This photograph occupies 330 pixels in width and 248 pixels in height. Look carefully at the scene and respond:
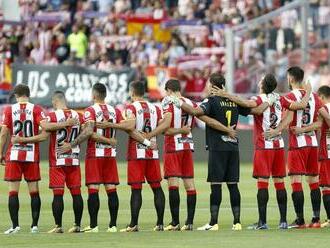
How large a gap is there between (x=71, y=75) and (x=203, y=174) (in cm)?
622

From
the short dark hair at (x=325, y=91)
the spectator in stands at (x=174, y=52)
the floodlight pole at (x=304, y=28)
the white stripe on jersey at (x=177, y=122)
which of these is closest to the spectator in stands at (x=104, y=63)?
the spectator in stands at (x=174, y=52)

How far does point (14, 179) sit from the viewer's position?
2019 centimetres

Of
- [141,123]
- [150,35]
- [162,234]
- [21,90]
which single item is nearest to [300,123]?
[141,123]

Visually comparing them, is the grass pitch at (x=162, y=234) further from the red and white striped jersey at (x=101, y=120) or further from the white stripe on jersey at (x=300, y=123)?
the white stripe on jersey at (x=300, y=123)

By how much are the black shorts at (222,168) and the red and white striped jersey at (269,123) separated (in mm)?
435

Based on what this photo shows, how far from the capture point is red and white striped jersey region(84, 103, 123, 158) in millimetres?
20141

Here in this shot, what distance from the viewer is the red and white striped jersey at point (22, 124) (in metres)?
20.1

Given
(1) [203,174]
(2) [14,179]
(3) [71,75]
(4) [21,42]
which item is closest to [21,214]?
(2) [14,179]

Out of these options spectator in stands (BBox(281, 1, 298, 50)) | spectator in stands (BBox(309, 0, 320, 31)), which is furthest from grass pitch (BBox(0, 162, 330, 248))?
spectator in stands (BBox(309, 0, 320, 31))

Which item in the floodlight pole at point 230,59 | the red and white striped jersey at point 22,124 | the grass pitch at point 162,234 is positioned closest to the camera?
the grass pitch at point 162,234

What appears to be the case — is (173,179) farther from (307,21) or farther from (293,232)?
(307,21)

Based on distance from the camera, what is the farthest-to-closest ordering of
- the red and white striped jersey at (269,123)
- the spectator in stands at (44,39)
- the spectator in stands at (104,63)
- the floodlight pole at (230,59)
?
the spectator in stands at (44,39) → the spectator in stands at (104,63) → the floodlight pole at (230,59) → the red and white striped jersey at (269,123)

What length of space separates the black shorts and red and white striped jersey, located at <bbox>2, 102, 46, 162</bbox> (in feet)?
8.21

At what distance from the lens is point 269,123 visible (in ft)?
66.7
